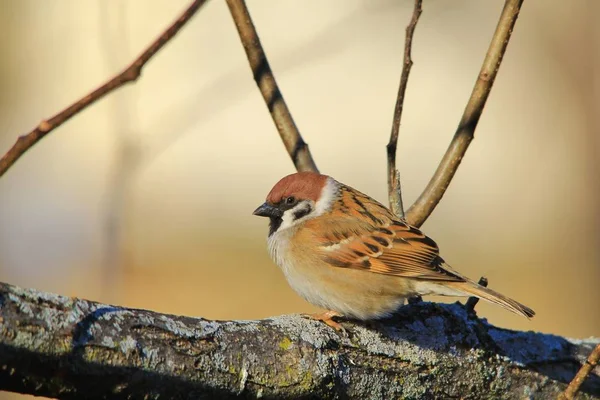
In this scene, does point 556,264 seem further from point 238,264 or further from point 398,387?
point 398,387

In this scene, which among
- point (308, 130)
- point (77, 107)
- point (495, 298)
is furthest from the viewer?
point (308, 130)

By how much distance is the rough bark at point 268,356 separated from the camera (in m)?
1.87

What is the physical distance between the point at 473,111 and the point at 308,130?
4.74 meters

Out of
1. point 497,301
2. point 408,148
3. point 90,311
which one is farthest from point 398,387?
point 408,148

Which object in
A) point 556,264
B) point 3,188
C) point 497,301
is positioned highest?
point 3,188

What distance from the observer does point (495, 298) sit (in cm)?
323

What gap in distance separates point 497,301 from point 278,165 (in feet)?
15.6

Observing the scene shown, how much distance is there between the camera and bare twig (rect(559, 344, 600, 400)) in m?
2.37

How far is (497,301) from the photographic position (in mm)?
3229

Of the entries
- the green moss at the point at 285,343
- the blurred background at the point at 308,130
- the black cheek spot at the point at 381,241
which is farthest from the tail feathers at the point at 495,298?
the blurred background at the point at 308,130

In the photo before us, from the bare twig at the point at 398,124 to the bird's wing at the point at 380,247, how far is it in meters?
0.23

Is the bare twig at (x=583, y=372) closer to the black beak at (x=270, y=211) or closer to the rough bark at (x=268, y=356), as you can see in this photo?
the rough bark at (x=268, y=356)

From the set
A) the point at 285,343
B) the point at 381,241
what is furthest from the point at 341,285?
the point at 285,343

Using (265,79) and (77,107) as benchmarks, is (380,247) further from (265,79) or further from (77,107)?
(77,107)
